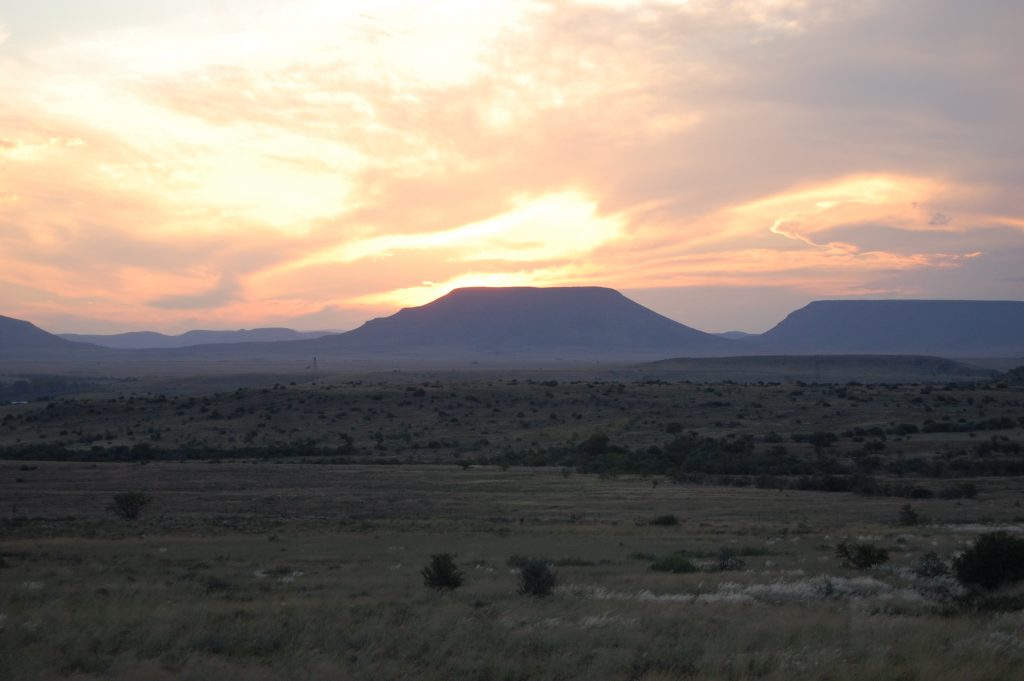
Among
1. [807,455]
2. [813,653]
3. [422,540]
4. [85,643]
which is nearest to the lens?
[813,653]

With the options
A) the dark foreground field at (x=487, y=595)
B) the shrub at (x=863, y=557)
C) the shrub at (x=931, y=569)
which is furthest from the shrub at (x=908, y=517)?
the shrub at (x=931, y=569)

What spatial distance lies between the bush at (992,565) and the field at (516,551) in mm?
445

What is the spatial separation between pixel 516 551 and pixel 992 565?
11.0m

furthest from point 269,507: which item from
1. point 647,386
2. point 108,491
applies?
point 647,386

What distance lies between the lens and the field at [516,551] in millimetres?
10789

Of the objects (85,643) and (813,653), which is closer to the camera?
(813,653)

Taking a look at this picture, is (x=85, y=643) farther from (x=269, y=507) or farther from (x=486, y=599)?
(x=269, y=507)

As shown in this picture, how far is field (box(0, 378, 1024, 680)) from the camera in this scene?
35.4ft

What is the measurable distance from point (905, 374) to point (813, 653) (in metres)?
162

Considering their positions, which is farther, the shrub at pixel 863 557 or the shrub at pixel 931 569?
the shrub at pixel 863 557

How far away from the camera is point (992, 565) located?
1515 centimetres

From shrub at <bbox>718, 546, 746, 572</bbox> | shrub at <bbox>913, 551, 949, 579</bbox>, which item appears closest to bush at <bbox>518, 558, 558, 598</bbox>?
shrub at <bbox>718, 546, 746, 572</bbox>

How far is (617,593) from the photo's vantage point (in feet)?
50.7

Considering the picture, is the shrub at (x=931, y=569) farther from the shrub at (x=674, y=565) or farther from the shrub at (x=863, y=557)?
the shrub at (x=674, y=565)
